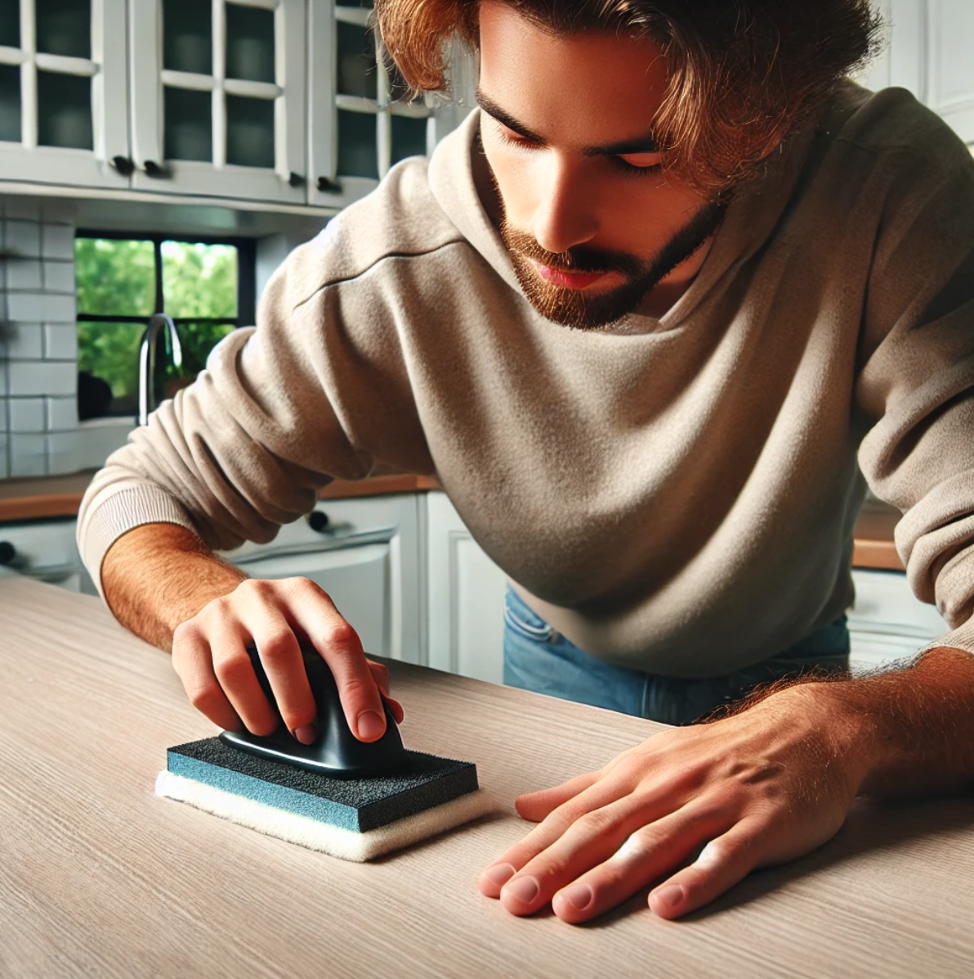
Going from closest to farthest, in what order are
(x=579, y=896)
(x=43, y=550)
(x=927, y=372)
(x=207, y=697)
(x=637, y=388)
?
(x=579, y=896)
(x=207, y=697)
(x=927, y=372)
(x=637, y=388)
(x=43, y=550)

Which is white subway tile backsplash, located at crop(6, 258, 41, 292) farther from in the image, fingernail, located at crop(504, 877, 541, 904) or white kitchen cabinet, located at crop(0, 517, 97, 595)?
fingernail, located at crop(504, 877, 541, 904)

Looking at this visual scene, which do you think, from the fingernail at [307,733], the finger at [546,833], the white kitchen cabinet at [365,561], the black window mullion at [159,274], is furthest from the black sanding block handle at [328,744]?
the black window mullion at [159,274]

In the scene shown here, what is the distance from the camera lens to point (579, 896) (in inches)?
20.9

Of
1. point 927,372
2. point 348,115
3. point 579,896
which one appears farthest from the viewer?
point 348,115

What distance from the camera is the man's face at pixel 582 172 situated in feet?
2.97

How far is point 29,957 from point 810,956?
1.15 ft

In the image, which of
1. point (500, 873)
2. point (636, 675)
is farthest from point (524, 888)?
point (636, 675)

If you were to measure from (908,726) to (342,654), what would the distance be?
37 centimetres

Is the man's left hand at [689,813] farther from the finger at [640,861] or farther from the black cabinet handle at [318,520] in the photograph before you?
the black cabinet handle at [318,520]

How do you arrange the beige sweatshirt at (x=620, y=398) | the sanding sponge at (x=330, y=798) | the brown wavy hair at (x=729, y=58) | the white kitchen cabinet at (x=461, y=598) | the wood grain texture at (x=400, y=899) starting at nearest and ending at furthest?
1. the wood grain texture at (x=400, y=899)
2. the sanding sponge at (x=330, y=798)
3. the brown wavy hair at (x=729, y=58)
4. the beige sweatshirt at (x=620, y=398)
5. the white kitchen cabinet at (x=461, y=598)

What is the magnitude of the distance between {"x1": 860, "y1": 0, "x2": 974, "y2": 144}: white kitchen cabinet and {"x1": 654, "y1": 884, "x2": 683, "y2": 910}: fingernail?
2.02 meters

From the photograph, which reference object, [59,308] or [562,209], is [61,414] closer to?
[59,308]

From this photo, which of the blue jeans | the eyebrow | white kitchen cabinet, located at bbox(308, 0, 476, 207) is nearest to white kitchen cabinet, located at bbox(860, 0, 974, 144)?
white kitchen cabinet, located at bbox(308, 0, 476, 207)

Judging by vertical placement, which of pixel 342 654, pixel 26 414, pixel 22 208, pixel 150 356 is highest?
pixel 22 208
